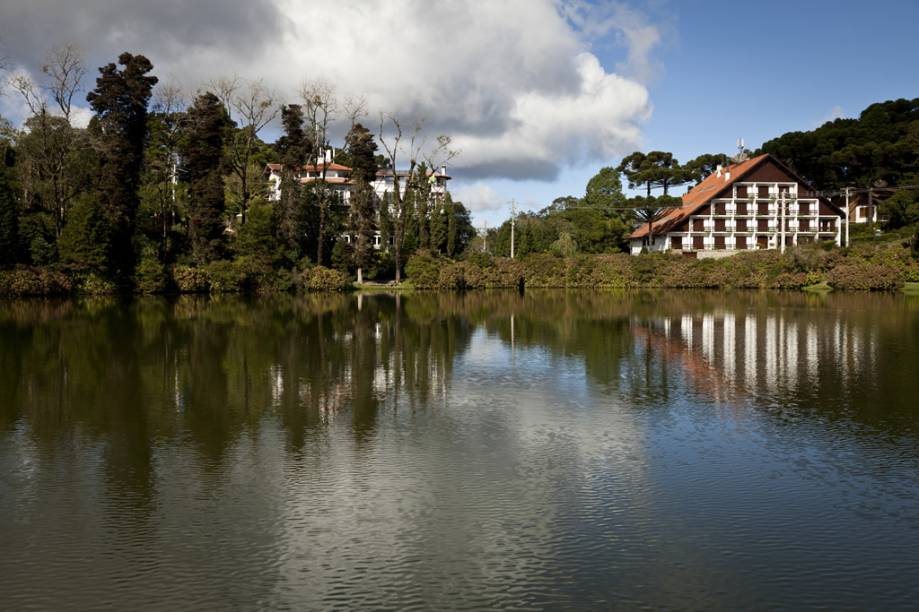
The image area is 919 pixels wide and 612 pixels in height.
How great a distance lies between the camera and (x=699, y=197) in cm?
9056

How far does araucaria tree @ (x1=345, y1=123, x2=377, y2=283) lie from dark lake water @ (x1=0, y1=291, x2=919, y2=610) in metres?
43.7

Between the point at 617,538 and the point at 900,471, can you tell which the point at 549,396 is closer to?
the point at 900,471

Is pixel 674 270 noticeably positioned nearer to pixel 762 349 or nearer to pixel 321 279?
pixel 321 279

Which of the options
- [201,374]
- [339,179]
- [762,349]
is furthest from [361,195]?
[201,374]

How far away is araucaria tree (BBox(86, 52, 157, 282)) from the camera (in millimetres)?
57406

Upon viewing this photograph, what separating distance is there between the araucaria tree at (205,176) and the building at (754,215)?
4809cm

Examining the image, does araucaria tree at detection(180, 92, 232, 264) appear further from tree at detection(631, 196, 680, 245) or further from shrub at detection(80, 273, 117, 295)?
tree at detection(631, 196, 680, 245)

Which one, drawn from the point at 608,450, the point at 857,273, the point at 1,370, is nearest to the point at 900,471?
the point at 608,450

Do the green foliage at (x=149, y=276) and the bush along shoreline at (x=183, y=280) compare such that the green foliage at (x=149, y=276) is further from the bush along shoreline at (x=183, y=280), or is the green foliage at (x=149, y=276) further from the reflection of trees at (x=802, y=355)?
the reflection of trees at (x=802, y=355)

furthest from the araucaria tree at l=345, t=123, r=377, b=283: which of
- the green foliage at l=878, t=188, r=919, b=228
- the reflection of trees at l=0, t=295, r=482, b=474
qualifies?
the green foliage at l=878, t=188, r=919, b=228

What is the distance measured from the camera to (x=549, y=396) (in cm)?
1823

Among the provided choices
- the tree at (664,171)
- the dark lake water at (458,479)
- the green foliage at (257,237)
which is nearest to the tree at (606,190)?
the tree at (664,171)

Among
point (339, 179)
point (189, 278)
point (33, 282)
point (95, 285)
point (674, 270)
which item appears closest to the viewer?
point (33, 282)

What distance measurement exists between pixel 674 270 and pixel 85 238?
1988 inches
